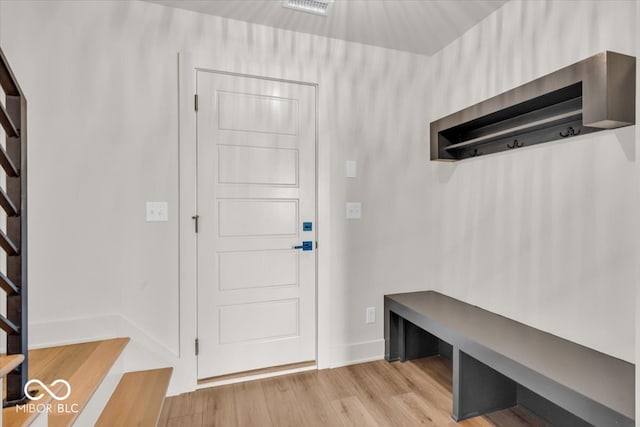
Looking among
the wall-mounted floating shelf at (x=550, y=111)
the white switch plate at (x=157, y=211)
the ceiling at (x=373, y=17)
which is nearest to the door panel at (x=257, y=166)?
the white switch plate at (x=157, y=211)

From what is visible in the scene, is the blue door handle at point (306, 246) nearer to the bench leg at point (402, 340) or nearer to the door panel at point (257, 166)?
the door panel at point (257, 166)

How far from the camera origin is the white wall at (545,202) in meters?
1.62

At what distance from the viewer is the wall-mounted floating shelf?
151 cm

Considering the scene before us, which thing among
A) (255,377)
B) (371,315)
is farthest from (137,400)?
(371,315)

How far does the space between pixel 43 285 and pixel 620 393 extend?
2899 millimetres

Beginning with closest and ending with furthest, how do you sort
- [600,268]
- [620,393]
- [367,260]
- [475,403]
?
[620,393] → [600,268] → [475,403] → [367,260]

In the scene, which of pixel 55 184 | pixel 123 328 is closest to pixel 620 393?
pixel 123 328

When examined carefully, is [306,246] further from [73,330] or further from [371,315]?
[73,330]

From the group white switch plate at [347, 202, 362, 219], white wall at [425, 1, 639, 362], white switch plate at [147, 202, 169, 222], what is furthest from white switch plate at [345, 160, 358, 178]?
white switch plate at [147, 202, 169, 222]

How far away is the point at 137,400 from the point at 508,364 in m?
1.97

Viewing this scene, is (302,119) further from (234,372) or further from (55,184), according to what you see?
(234,372)

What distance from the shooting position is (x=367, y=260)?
8.99ft

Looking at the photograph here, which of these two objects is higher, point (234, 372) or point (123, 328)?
point (123, 328)

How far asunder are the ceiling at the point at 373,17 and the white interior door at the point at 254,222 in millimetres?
414
